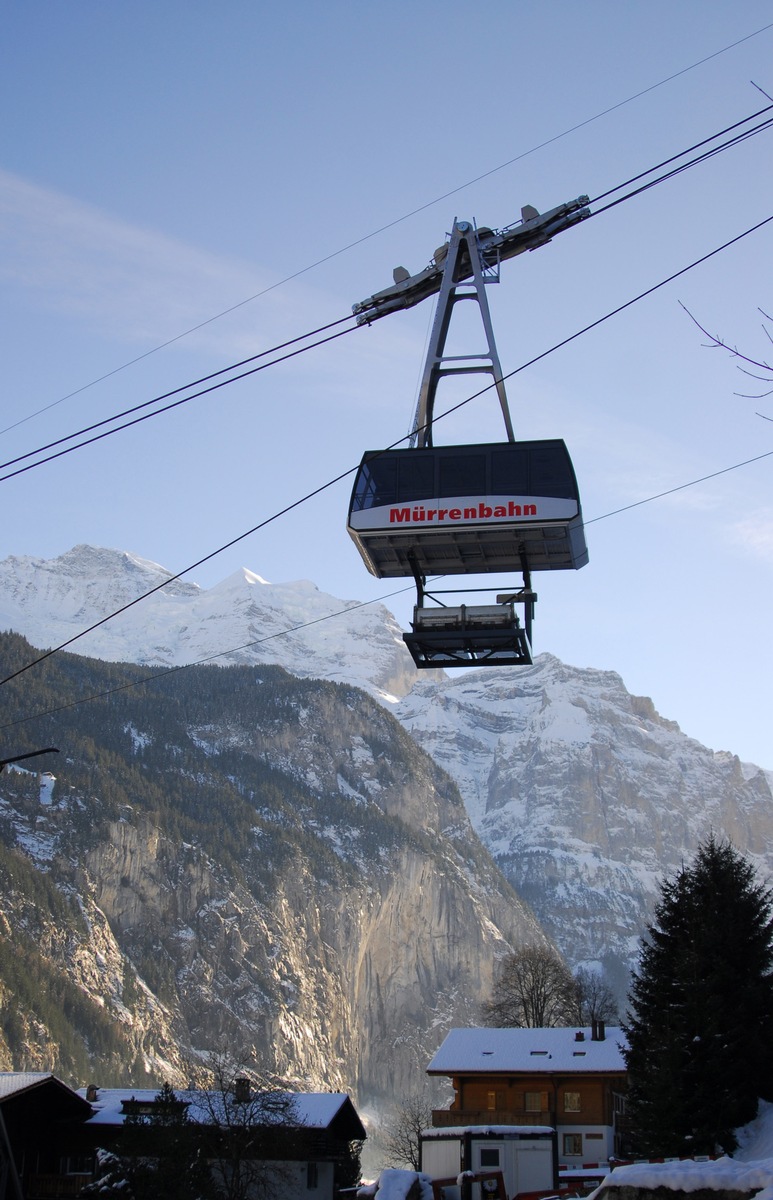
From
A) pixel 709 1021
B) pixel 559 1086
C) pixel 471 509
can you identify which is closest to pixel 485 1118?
pixel 559 1086

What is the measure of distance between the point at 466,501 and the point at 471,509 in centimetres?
19

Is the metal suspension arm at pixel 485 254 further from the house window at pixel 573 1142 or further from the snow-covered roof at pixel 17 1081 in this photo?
the house window at pixel 573 1142

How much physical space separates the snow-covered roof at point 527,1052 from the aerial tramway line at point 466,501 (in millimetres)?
39957

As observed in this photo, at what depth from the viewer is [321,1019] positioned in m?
199

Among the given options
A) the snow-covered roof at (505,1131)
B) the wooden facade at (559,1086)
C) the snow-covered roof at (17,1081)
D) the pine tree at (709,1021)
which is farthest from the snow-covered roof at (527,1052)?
the snow-covered roof at (17,1081)

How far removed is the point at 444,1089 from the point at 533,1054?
457 ft

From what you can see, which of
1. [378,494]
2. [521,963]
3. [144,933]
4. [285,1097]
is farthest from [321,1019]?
[378,494]

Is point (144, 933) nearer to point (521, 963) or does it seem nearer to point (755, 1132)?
point (521, 963)

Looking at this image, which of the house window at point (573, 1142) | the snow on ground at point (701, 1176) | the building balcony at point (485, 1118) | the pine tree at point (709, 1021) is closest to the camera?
the snow on ground at point (701, 1176)

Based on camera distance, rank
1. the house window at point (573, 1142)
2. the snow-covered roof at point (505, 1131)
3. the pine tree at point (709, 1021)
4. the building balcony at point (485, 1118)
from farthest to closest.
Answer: the house window at point (573, 1142) → the building balcony at point (485, 1118) → the snow-covered roof at point (505, 1131) → the pine tree at point (709, 1021)

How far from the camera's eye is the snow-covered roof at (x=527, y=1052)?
5878 cm

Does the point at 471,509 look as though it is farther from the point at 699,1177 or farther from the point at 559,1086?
the point at 559,1086

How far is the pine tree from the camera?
1399 inches

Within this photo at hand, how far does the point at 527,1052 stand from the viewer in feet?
199
